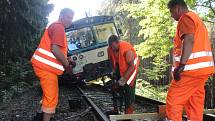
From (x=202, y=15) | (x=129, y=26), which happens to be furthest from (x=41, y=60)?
(x=129, y=26)

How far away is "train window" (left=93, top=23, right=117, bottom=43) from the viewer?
17297 millimetres

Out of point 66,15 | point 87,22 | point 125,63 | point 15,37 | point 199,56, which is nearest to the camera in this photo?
point 199,56

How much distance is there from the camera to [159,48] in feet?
72.0

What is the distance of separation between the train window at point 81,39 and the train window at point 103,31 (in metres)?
0.26

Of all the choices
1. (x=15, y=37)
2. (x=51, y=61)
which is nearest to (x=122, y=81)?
(x=51, y=61)

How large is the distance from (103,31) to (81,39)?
0.96 meters

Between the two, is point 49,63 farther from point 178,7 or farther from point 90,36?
point 90,36

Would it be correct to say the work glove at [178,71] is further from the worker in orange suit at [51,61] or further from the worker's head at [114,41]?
the worker's head at [114,41]

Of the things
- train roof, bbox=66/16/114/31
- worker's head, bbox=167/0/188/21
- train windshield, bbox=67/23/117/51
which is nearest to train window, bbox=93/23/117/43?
train windshield, bbox=67/23/117/51

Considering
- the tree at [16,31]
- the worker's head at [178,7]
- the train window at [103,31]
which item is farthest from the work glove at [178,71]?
the train window at [103,31]

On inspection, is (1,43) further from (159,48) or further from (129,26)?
(129,26)

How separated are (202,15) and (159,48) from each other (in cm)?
384

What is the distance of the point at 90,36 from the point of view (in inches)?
680

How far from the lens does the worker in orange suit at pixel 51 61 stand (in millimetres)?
6050
